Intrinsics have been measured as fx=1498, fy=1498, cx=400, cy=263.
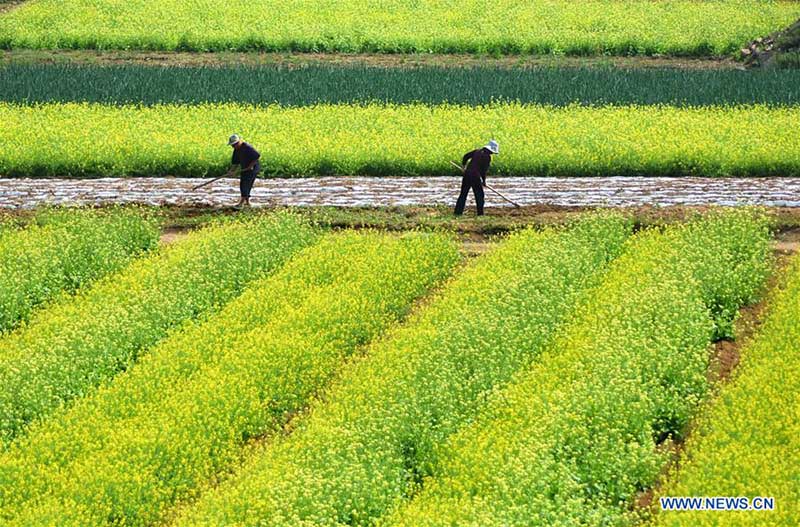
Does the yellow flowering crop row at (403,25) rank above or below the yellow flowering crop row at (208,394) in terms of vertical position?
above

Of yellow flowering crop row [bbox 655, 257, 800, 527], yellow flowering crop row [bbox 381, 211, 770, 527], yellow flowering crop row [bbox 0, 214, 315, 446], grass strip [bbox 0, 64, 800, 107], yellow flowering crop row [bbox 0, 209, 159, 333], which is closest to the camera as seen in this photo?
yellow flowering crop row [bbox 655, 257, 800, 527]

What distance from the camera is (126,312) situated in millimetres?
18203

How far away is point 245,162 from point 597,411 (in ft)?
35.5

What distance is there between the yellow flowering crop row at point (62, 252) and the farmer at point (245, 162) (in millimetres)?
1741

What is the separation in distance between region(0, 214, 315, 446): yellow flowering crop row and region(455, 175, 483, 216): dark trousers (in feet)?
8.51

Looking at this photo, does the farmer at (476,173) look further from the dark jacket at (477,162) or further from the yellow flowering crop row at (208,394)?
the yellow flowering crop row at (208,394)

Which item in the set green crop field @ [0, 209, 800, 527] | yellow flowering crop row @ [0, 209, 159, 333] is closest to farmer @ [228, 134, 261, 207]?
yellow flowering crop row @ [0, 209, 159, 333]

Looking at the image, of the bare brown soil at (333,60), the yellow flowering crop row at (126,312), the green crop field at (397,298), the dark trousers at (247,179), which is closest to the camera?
the green crop field at (397,298)

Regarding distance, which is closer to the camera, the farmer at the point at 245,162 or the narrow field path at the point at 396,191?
the farmer at the point at 245,162

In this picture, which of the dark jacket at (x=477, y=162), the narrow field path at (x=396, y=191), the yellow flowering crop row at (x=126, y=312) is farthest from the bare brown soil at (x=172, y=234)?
the dark jacket at (x=477, y=162)

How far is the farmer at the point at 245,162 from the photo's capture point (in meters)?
24.2

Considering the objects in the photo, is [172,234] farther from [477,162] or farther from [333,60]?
[333,60]

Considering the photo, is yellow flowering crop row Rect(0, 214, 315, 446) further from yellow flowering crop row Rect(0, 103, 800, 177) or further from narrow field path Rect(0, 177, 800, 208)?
yellow flowering crop row Rect(0, 103, 800, 177)

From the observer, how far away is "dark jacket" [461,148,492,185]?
2319 cm
